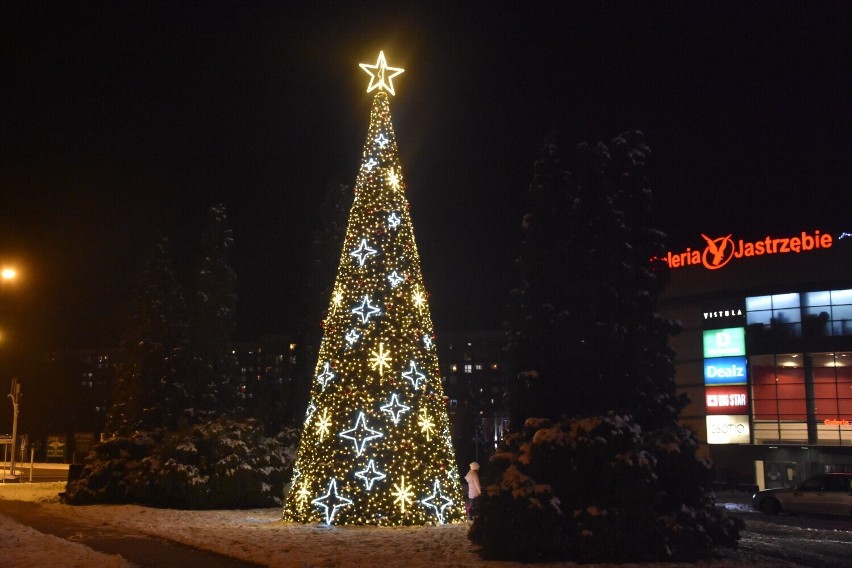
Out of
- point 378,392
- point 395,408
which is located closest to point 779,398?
point 395,408

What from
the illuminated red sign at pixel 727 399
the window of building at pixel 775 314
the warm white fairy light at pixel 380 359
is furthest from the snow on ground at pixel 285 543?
the illuminated red sign at pixel 727 399

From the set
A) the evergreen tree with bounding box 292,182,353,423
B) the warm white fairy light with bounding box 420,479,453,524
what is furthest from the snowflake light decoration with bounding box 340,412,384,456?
the evergreen tree with bounding box 292,182,353,423

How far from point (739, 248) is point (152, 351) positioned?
31401 mm

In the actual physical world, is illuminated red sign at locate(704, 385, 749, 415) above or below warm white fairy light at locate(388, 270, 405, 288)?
below

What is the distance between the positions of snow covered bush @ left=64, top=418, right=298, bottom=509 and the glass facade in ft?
96.9

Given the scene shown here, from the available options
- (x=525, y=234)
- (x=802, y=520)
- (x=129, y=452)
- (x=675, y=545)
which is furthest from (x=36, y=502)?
(x=802, y=520)

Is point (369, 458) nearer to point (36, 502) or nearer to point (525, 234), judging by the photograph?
point (525, 234)

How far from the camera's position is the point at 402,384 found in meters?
18.1

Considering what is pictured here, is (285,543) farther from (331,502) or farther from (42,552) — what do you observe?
(42,552)

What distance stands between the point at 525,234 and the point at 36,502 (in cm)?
1797

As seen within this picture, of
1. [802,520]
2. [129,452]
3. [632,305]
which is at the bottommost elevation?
[802,520]

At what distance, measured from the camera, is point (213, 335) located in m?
32.3

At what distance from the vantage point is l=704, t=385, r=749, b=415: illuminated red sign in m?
46.7

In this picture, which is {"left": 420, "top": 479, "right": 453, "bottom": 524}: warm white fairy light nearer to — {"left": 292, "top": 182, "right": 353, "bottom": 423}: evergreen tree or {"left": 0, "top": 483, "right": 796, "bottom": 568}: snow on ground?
{"left": 0, "top": 483, "right": 796, "bottom": 568}: snow on ground
